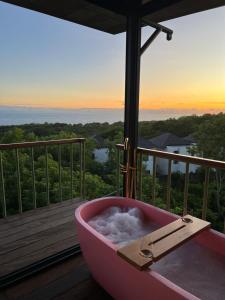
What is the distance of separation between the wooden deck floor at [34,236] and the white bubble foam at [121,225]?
1.61 feet

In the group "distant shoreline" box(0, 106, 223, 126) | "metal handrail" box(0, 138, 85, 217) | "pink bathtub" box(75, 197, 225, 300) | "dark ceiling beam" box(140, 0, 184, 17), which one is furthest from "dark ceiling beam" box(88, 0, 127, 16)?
"pink bathtub" box(75, 197, 225, 300)

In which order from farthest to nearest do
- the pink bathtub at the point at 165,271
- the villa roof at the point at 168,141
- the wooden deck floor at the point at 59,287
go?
the villa roof at the point at 168,141 → the wooden deck floor at the point at 59,287 → the pink bathtub at the point at 165,271

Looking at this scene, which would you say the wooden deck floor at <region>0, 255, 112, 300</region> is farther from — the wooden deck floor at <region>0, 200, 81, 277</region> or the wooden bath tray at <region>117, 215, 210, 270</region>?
the wooden bath tray at <region>117, 215, 210, 270</region>

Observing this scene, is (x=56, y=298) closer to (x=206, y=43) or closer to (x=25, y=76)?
(x=206, y=43)

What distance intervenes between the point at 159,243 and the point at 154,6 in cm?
209

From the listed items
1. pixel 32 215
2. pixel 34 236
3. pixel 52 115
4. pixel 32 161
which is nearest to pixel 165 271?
pixel 34 236

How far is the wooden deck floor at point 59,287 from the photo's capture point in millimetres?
1582

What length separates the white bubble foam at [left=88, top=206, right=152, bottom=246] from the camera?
5.82 ft

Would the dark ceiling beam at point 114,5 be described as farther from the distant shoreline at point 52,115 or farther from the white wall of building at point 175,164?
the white wall of building at point 175,164

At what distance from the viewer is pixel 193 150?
2650mm

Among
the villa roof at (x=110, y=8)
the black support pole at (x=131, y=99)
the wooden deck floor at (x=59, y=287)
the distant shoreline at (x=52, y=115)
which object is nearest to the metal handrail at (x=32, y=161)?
the distant shoreline at (x=52, y=115)

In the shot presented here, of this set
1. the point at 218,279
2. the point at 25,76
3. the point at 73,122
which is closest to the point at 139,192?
the point at 218,279

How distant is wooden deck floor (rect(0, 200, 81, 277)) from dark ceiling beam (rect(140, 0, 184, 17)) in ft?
7.81

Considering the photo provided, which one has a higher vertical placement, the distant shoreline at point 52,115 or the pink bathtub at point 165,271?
the distant shoreline at point 52,115
